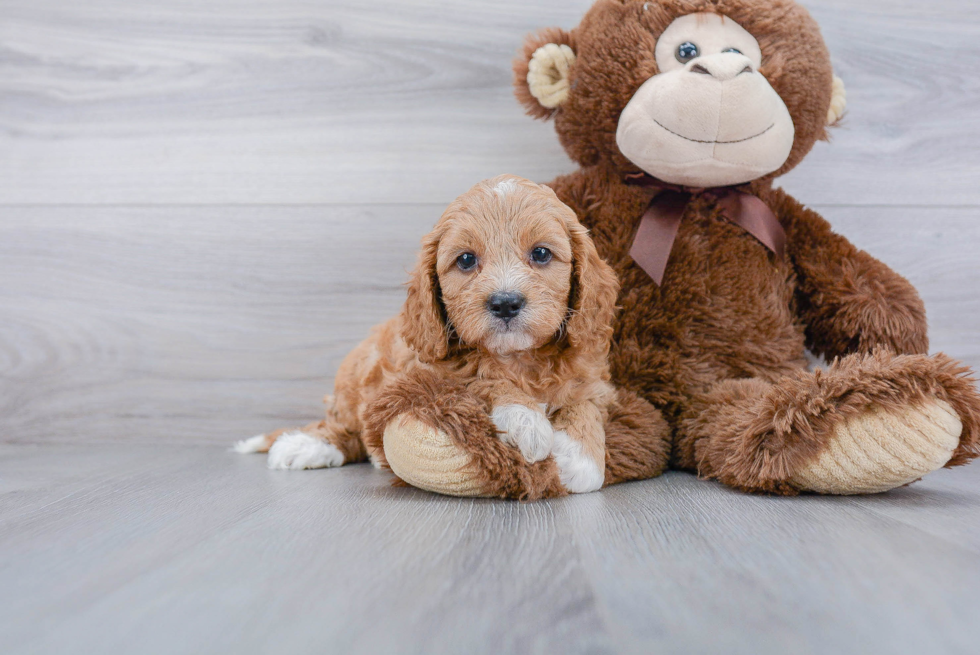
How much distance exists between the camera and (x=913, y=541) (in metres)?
0.79

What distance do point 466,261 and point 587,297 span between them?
0.20m

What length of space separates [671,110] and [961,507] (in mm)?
756

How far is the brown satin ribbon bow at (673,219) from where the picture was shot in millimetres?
1277

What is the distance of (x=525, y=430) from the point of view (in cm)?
100

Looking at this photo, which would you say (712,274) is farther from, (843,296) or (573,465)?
(573,465)

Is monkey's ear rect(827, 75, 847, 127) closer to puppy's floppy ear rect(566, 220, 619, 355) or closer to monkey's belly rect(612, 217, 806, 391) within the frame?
monkey's belly rect(612, 217, 806, 391)

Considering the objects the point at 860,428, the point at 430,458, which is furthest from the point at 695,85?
the point at 430,458

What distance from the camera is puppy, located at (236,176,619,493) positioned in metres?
1.00

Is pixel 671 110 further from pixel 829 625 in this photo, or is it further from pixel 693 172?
pixel 829 625

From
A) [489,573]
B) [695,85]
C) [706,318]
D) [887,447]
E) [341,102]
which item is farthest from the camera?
[341,102]

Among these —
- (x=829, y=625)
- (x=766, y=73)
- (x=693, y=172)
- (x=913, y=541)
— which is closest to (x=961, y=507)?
(x=913, y=541)

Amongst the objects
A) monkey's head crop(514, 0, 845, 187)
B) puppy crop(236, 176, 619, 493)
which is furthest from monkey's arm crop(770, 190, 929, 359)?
puppy crop(236, 176, 619, 493)

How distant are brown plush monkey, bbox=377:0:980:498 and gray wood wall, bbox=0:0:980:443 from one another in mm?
347

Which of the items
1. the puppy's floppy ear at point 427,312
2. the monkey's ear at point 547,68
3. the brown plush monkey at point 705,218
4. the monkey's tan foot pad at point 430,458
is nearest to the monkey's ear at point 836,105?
the brown plush monkey at point 705,218
